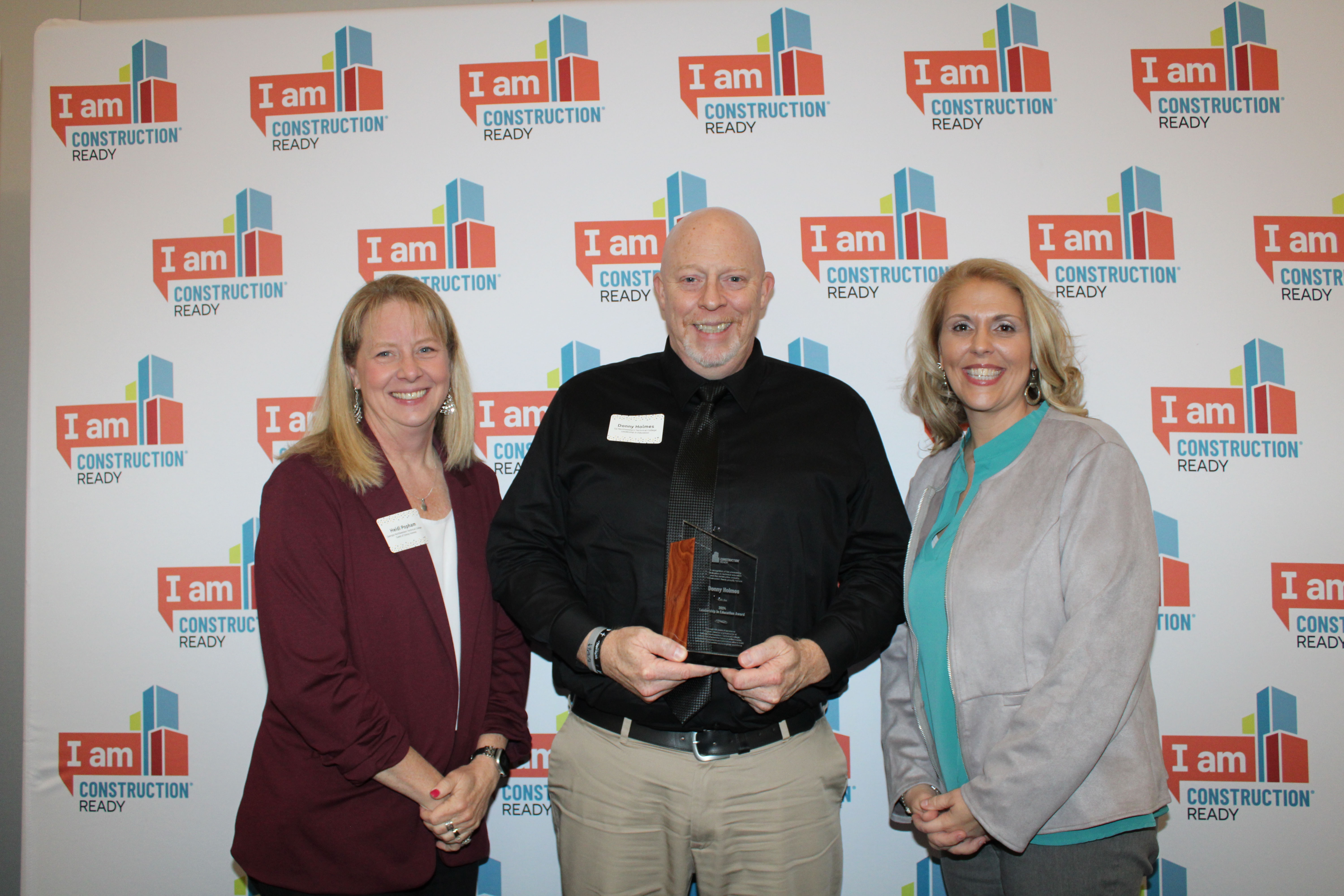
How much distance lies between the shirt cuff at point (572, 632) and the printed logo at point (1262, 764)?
2.13 meters

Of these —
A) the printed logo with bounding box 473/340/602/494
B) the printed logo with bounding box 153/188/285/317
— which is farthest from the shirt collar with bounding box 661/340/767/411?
the printed logo with bounding box 153/188/285/317

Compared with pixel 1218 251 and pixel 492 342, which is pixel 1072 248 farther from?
pixel 492 342

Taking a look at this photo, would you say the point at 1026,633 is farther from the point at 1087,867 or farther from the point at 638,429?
the point at 638,429

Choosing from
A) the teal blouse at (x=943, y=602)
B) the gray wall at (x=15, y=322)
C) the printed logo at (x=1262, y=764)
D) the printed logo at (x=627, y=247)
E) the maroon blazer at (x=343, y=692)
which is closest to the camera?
the maroon blazer at (x=343, y=692)

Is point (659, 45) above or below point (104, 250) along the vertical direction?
above

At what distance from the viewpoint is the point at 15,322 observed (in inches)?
118

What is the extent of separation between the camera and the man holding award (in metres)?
1.58

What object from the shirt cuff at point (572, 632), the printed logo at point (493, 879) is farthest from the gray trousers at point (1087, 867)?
the printed logo at point (493, 879)

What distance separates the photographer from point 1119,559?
1.52 m

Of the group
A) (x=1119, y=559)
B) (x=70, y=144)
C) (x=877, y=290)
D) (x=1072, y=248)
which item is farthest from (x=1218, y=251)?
(x=70, y=144)

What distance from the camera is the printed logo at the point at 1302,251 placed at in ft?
7.91

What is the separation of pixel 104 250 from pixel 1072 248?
3460 millimetres

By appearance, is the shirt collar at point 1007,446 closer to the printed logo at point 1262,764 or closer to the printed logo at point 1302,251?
the printed logo at point 1302,251

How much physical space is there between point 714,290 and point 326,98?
1.73 meters
